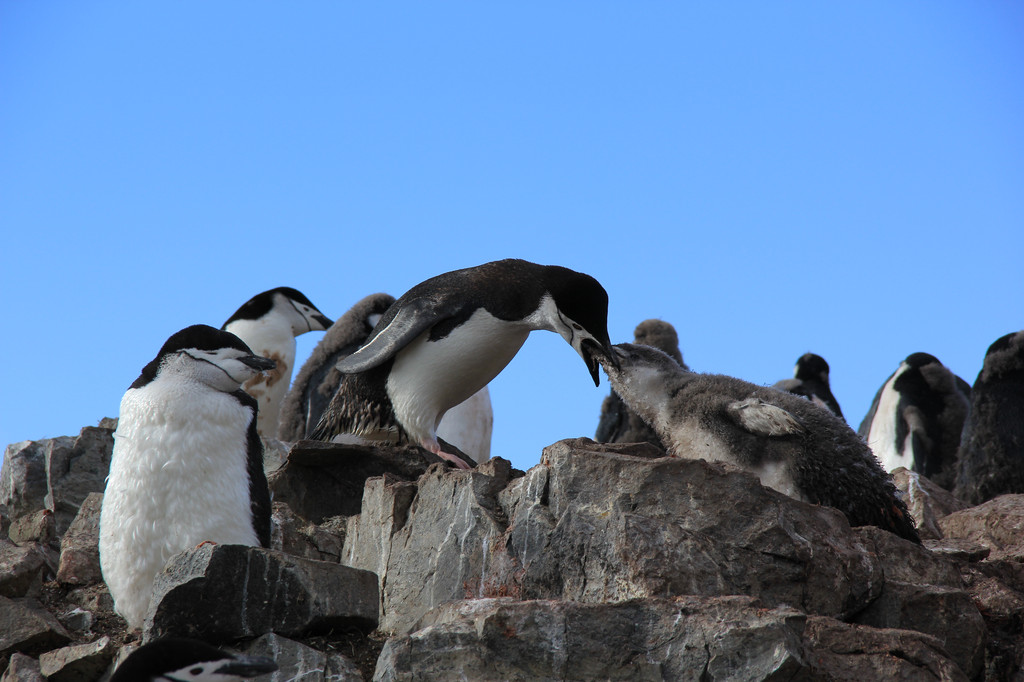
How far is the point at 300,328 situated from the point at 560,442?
25.5 ft

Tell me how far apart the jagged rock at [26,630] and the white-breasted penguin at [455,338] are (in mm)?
2386

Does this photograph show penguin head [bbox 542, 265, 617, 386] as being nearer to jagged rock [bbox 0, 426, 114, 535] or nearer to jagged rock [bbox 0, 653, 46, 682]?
jagged rock [bbox 0, 426, 114, 535]

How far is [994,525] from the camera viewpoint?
632cm

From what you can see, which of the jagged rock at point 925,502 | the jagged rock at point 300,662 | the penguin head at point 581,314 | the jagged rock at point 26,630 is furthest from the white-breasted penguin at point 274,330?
the jagged rock at point 300,662

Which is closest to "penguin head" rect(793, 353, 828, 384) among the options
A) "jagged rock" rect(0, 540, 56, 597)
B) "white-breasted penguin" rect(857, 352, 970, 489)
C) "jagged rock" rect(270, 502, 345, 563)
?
"white-breasted penguin" rect(857, 352, 970, 489)

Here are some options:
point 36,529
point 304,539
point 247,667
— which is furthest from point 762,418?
point 36,529

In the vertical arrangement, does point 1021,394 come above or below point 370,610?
above

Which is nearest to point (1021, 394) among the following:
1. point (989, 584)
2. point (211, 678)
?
point (989, 584)

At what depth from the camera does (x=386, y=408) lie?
7223mm

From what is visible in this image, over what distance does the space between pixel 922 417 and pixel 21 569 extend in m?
9.76

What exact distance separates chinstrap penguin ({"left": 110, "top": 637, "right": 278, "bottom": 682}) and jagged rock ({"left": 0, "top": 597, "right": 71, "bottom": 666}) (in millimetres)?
1385

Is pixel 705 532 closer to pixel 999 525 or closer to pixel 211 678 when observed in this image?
pixel 211 678

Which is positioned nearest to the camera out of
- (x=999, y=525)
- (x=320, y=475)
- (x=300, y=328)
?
(x=999, y=525)

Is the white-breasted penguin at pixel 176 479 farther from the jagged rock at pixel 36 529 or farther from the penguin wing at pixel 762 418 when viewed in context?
the penguin wing at pixel 762 418
